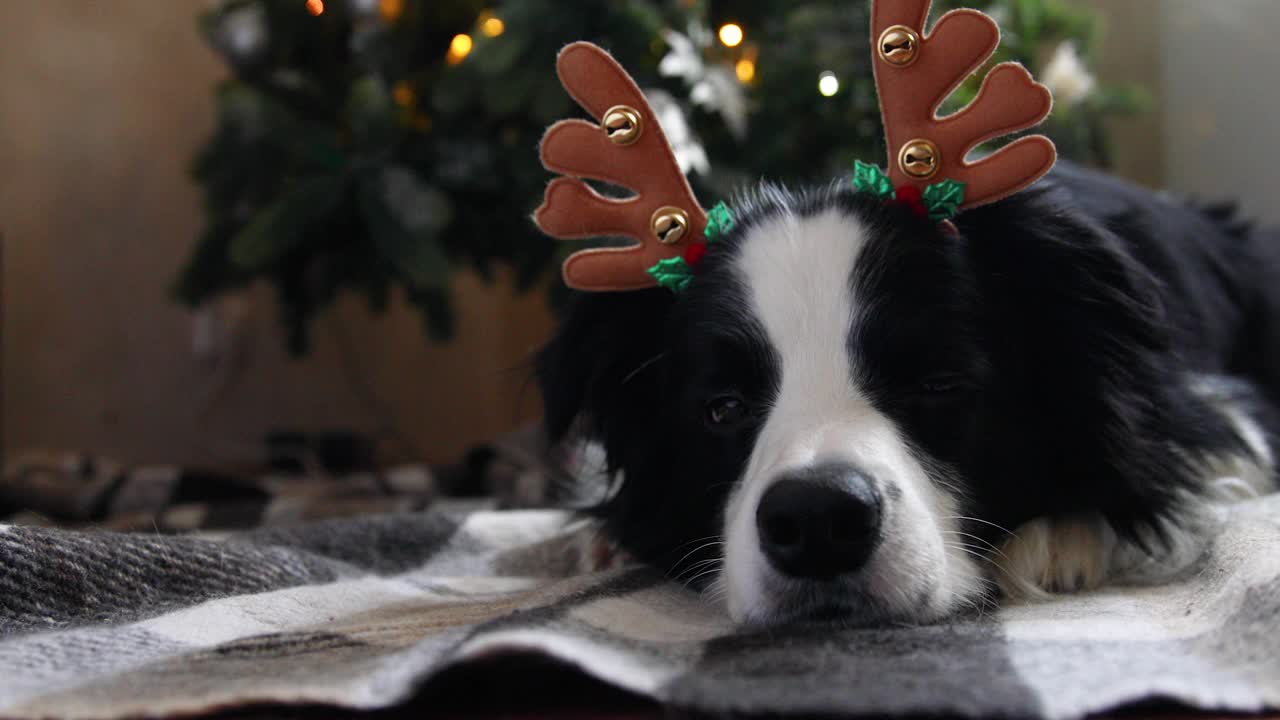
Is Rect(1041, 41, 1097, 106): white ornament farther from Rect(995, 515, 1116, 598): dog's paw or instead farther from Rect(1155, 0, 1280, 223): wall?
Rect(995, 515, 1116, 598): dog's paw

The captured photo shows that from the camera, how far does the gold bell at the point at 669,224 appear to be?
3.81 feet

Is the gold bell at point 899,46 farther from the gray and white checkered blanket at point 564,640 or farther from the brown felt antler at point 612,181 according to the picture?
the gray and white checkered blanket at point 564,640

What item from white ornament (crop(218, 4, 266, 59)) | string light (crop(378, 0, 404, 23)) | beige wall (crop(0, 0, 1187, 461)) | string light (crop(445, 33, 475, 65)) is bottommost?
beige wall (crop(0, 0, 1187, 461))

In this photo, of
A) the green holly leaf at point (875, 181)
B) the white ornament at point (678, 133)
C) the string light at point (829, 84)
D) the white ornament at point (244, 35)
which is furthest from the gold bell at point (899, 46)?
the white ornament at point (244, 35)

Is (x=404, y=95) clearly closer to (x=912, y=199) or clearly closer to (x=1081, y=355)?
(x=912, y=199)

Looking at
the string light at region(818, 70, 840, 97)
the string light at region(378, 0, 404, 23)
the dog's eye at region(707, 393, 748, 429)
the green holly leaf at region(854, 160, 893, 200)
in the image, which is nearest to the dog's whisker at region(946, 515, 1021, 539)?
the dog's eye at region(707, 393, 748, 429)

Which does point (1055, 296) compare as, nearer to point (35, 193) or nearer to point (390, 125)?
point (390, 125)

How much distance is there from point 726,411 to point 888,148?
31 centimetres

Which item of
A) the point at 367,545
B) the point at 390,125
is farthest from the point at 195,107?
the point at 367,545

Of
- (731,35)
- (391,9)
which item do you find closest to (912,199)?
(731,35)

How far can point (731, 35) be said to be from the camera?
7.18 feet

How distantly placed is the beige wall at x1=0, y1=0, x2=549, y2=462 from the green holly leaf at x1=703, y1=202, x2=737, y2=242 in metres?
2.18

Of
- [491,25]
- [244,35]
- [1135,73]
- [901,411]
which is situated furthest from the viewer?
[1135,73]

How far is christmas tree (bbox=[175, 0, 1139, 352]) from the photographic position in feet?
6.67
